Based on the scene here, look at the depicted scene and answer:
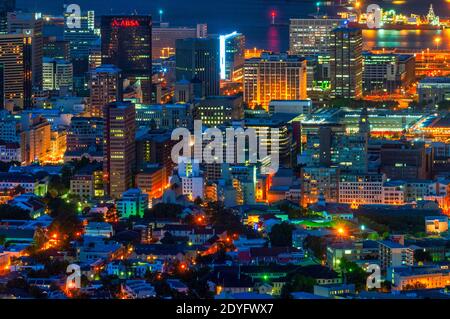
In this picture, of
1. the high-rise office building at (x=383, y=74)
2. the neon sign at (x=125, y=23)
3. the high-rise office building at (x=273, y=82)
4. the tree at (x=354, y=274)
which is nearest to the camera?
the tree at (x=354, y=274)

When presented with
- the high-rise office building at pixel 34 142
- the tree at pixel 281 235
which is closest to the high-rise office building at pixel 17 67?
the high-rise office building at pixel 34 142

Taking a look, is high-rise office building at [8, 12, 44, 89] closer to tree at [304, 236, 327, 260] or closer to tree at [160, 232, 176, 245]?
tree at [160, 232, 176, 245]

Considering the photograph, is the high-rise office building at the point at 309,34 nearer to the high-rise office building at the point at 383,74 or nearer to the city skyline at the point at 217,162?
the city skyline at the point at 217,162

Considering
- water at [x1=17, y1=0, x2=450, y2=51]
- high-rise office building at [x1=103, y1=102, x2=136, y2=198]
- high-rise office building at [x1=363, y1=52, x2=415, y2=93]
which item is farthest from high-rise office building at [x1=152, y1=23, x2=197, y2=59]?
high-rise office building at [x1=103, y1=102, x2=136, y2=198]

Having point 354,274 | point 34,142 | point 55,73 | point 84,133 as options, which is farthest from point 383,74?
point 354,274
